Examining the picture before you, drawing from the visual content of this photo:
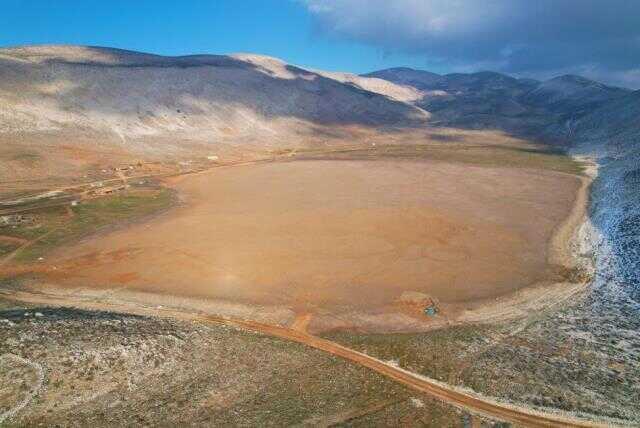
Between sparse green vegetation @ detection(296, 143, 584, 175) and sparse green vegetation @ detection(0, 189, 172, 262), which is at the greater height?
sparse green vegetation @ detection(296, 143, 584, 175)

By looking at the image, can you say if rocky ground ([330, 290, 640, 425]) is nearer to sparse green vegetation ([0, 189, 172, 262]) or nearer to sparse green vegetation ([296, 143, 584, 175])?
sparse green vegetation ([0, 189, 172, 262])

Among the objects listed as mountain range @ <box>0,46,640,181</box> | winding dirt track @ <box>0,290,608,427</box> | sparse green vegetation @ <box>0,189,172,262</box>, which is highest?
mountain range @ <box>0,46,640,181</box>

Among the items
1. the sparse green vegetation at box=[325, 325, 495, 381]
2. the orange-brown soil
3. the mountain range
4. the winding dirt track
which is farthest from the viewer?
the mountain range

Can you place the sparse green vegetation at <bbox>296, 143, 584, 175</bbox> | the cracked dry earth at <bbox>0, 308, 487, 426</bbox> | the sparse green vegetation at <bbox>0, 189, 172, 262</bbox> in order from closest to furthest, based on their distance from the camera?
1. the cracked dry earth at <bbox>0, 308, 487, 426</bbox>
2. the sparse green vegetation at <bbox>0, 189, 172, 262</bbox>
3. the sparse green vegetation at <bbox>296, 143, 584, 175</bbox>

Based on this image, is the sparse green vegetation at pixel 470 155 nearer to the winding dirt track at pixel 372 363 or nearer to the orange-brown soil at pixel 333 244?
the orange-brown soil at pixel 333 244

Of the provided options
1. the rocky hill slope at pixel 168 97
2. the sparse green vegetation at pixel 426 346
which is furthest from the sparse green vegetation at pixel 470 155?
the sparse green vegetation at pixel 426 346

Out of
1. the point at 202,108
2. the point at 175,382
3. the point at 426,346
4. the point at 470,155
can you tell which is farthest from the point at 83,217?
the point at 470,155

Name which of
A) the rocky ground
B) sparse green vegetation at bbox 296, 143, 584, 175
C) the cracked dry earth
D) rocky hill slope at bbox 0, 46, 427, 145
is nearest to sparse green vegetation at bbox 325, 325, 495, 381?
the rocky ground

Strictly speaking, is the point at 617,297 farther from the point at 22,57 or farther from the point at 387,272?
the point at 22,57
